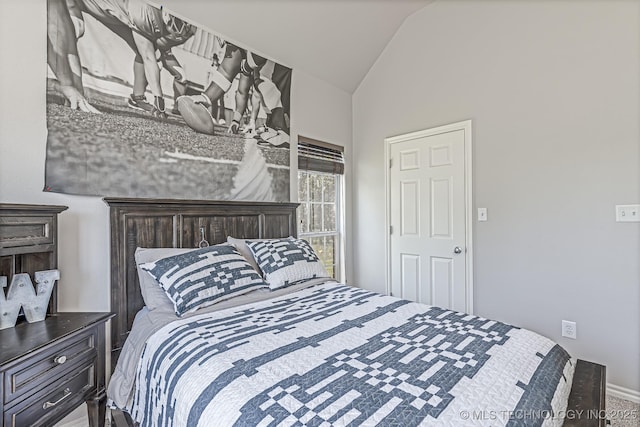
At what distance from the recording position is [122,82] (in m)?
1.98

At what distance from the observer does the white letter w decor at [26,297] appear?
4.52 feet

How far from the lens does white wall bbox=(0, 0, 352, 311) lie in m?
1.59

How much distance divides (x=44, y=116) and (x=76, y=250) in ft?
2.51

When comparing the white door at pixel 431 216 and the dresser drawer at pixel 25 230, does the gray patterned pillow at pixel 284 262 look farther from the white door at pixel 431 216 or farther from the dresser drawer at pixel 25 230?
the white door at pixel 431 216

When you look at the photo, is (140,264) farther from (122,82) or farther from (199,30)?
(199,30)

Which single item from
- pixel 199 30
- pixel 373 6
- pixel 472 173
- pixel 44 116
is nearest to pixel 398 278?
pixel 472 173

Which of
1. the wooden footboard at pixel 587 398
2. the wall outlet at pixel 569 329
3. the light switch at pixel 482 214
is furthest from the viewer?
the light switch at pixel 482 214

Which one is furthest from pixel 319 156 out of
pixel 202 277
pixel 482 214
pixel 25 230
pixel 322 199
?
pixel 25 230

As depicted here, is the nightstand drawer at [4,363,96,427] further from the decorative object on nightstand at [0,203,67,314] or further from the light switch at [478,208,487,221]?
the light switch at [478,208,487,221]

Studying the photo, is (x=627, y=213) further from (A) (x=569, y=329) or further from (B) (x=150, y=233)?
(B) (x=150, y=233)

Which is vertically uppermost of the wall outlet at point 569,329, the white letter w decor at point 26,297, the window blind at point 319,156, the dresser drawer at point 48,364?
the window blind at point 319,156

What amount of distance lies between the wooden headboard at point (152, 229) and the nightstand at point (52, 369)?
12.8 inches

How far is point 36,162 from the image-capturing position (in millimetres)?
1680

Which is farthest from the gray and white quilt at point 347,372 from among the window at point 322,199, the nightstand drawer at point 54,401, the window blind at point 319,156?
the window blind at point 319,156
